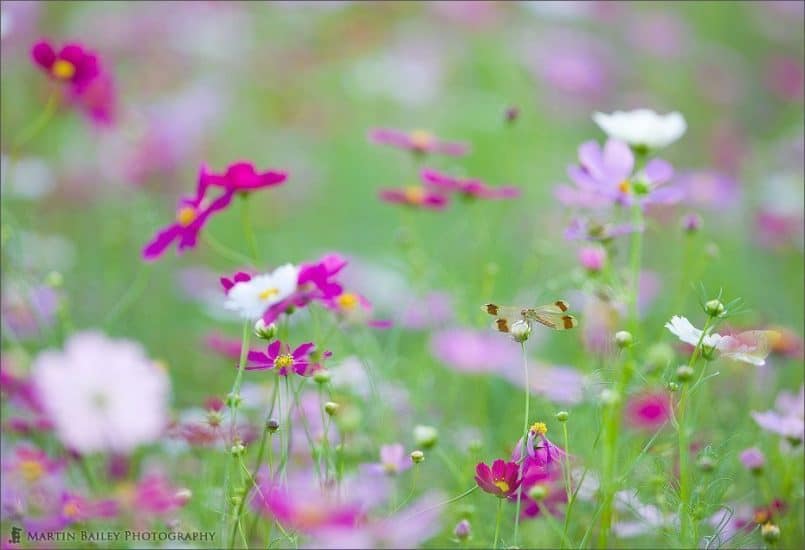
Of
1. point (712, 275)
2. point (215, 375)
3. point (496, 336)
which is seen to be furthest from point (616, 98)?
point (215, 375)

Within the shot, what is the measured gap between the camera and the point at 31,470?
0.90 metres

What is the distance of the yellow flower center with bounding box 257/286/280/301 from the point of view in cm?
73

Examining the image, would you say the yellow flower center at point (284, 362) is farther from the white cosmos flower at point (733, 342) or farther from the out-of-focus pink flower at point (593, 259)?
the out-of-focus pink flower at point (593, 259)

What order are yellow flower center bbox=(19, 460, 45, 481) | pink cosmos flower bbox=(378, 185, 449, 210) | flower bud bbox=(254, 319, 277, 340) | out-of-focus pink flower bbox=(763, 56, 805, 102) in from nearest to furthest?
flower bud bbox=(254, 319, 277, 340), yellow flower center bbox=(19, 460, 45, 481), pink cosmos flower bbox=(378, 185, 449, 210), out-of-focus pink flower bbox=(763, 56, 805, 102)

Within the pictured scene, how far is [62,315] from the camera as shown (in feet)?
3.43

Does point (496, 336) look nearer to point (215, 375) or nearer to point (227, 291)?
point (215, 375)

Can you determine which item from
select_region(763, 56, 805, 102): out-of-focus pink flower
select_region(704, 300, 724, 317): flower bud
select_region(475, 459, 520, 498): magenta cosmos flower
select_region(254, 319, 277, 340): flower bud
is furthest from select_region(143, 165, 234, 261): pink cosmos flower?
select_region(763, 56, 805, 102): out-of-focus pink flower

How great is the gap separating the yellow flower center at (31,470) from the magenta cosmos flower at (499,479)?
0.44 metres

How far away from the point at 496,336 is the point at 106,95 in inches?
27.7

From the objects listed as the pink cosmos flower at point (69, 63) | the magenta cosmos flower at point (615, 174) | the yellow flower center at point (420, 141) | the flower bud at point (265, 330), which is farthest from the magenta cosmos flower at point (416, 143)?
the flower bud at point (265, 330)

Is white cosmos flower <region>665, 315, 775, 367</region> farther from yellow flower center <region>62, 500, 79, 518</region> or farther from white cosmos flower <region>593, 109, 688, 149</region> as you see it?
yellow flower center <region>62, 500, 79, 518</region>

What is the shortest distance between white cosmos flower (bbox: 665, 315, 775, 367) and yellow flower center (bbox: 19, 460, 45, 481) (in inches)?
23.9

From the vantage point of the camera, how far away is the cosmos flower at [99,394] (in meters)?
0.66

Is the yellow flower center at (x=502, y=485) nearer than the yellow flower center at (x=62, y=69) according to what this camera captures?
Yes
